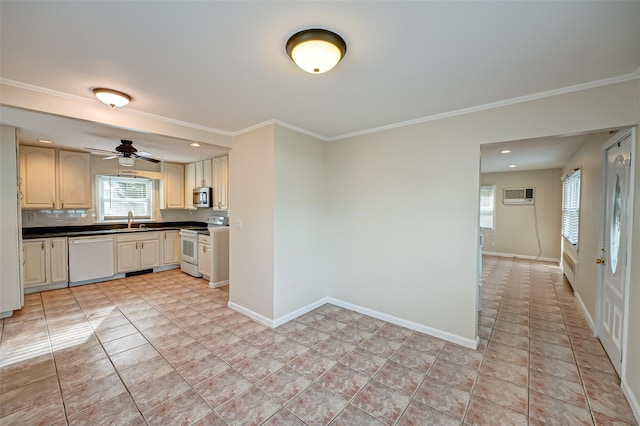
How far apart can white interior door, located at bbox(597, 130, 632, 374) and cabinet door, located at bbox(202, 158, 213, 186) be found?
18.6 ft

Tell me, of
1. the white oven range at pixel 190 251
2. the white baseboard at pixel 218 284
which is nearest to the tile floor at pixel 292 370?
the white baseboard at pixel 218 284

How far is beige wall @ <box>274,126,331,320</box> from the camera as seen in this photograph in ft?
10.5

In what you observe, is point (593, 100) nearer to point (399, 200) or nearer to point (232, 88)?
point (399, 200)

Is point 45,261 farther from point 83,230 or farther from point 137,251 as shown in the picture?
point 137,251

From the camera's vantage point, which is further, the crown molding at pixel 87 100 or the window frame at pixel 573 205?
the window frame at pixel 573 205

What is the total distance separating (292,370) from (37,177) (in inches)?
212

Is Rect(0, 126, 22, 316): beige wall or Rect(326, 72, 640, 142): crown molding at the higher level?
Rect(326, 72, 640, 142): crown molding

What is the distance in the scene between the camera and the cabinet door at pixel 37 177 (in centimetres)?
427

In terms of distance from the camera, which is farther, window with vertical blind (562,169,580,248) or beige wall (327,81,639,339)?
window with vertical blind (562,169,580,248)

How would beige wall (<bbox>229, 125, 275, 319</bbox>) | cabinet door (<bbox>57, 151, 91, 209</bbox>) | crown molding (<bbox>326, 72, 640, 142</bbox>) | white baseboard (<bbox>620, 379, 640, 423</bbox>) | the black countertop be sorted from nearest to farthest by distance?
1. white baseboard (<bbox>620, 379, 640, 423</bbox>)
2. crown molding (<bbox>326, 72, 640, 142</bbox>)
3. beige wall (<bbox>229, 125, 275, 319</bbox>)
4. the black countertop
5. cabinet door (<bbox>57, 151, 91, 209</bbox>)

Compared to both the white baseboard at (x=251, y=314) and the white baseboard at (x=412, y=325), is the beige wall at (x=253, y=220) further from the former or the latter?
the white baseboard at (x=412, y=325)

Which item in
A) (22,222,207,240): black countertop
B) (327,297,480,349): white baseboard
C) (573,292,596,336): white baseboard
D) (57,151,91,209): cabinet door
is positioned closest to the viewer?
(327,297,480,349): white baseboard

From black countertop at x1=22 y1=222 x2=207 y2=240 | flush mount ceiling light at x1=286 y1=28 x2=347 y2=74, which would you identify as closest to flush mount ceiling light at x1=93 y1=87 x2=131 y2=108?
flush mount ceiling light at x1=286 y1=28 x2=347 y2=74

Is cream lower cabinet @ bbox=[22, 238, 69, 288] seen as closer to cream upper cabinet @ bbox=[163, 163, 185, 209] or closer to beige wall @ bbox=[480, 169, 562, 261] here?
cream upper cabinet @ bbox=[163, 163, 185, 209]
